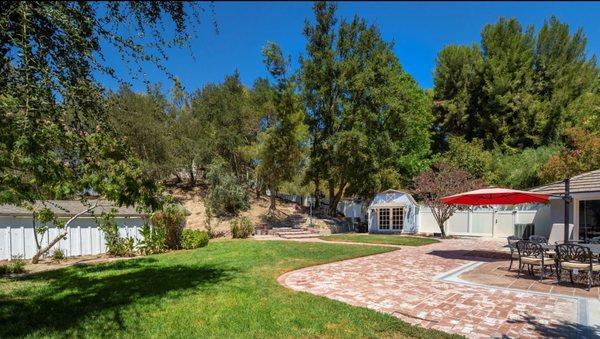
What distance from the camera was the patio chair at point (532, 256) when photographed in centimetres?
870

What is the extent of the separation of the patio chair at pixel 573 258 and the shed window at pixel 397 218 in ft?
56.4

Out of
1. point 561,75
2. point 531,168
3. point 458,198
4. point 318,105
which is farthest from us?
point 561,75

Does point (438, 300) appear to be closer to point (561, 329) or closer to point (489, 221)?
point (561, 329)

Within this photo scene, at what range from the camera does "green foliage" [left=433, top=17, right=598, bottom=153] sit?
28.9 metres

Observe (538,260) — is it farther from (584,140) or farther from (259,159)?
(259,159)

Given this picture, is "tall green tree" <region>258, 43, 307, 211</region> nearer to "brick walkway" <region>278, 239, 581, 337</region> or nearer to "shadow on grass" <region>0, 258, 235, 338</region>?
"shadow on grass" <region>0, 258, 235, 338</region>

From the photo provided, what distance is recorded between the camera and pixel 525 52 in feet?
98.7

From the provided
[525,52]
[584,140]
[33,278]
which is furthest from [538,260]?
[525,52]

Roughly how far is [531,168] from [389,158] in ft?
29.3

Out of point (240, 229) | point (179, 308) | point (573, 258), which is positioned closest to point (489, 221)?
point (240, 229)

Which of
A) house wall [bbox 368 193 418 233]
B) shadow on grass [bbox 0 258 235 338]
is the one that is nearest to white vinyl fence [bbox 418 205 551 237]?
house wall [bbox 368 193 418 233]

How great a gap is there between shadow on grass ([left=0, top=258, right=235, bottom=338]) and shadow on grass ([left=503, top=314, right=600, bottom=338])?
5776 millimetres

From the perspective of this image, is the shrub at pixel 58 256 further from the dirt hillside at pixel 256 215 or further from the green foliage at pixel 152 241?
the dirt hillside at pixel 256 215

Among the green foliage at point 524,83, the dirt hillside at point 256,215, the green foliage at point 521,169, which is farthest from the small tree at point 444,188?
the green foliage at point 524,83
